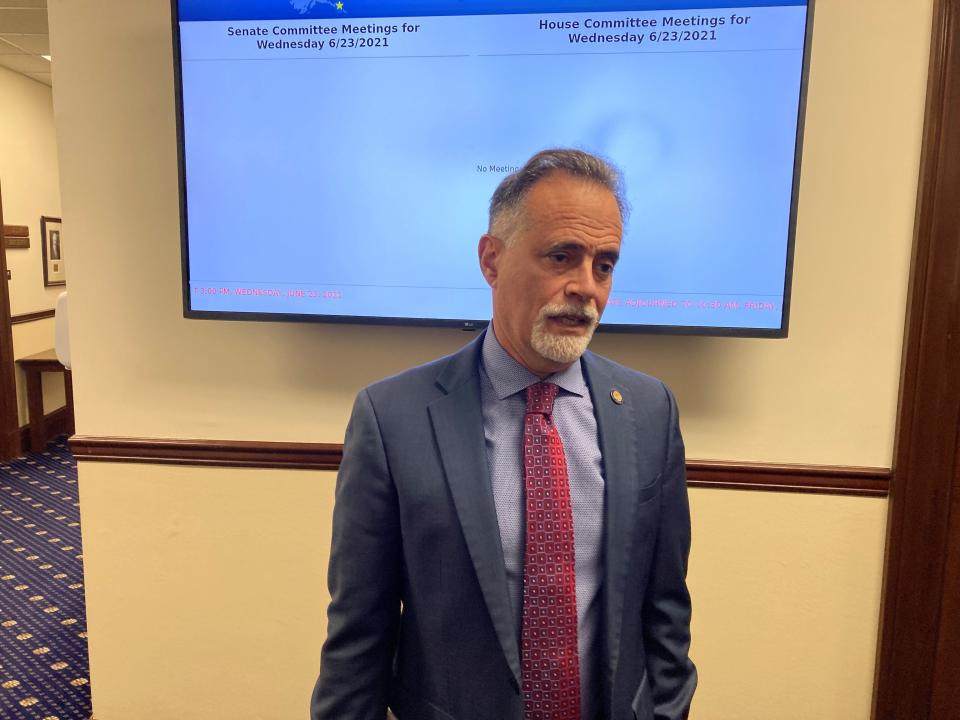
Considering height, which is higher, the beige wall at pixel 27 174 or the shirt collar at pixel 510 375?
the beige wall at pixel 27 174

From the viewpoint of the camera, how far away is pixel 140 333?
5.93ft

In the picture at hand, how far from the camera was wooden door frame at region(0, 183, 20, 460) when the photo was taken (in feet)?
14.1

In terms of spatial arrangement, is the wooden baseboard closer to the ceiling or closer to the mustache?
the ceiling

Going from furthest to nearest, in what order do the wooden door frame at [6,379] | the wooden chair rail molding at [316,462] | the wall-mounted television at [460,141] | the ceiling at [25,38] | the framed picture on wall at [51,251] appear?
1. the framed picture on wall at [51,251]
2. the wooden door frame at [6,379]
3. the ceiling at [25,38]
4. the wooden chair rail molding at [316,462]
5. the wall-mounted television at [460,141]

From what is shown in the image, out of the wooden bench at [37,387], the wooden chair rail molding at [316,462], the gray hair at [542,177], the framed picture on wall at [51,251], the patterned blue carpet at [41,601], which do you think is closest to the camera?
the gray hair at [542,177]

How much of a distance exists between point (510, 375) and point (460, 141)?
78cm

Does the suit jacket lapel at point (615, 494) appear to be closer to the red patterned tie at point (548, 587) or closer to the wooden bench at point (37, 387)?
the red patterned tie at point (548, 587)

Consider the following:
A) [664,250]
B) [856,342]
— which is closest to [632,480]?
[664,250]

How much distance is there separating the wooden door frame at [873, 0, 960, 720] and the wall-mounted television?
32 cm

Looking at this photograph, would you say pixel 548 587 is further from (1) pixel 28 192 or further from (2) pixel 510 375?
(1) pixel 28 192

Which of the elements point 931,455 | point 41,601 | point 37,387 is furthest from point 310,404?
point 37,387

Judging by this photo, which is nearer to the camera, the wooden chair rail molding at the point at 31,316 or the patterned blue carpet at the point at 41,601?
the patterned blue carpet at the point at 41,601

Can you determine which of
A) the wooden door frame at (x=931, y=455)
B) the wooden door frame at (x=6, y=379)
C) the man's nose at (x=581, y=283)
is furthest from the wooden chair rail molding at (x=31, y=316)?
the wooden door frame at (x=931, y=455)

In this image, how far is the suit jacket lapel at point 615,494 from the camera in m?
0.95
